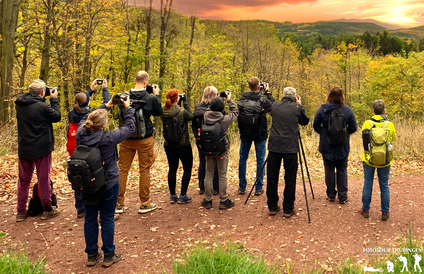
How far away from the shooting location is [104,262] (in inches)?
137

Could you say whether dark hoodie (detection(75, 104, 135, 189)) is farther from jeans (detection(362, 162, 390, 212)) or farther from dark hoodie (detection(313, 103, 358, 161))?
jeans (detection(362, 162, 390, 212))

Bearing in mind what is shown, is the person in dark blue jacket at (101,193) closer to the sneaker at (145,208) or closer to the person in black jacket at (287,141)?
the sneaker at (145,208)

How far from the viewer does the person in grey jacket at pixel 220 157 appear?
15.1ft

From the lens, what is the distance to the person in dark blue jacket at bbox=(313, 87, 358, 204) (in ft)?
16.1

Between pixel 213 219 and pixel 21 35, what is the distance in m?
11.3

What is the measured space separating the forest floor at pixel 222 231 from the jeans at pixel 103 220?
0.28 metres

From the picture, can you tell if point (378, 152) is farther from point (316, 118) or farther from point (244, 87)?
point (244, 87)

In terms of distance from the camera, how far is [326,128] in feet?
16.9

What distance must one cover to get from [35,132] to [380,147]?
5.33 m

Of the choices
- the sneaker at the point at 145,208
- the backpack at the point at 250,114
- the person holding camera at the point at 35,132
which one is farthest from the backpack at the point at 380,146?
the person holding camera at the point at 35,132

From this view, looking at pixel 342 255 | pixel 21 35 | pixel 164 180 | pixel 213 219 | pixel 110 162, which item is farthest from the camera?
pixel 21 35

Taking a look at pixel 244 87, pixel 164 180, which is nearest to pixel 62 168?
pixel 164 180

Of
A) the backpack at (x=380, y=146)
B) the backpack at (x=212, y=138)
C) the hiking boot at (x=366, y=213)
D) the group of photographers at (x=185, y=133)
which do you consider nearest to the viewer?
the backpack at (x=380, y=146)

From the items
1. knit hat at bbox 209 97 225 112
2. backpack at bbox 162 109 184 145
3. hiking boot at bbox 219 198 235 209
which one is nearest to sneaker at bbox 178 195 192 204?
hiking boot at bbox 219 198 235 209
